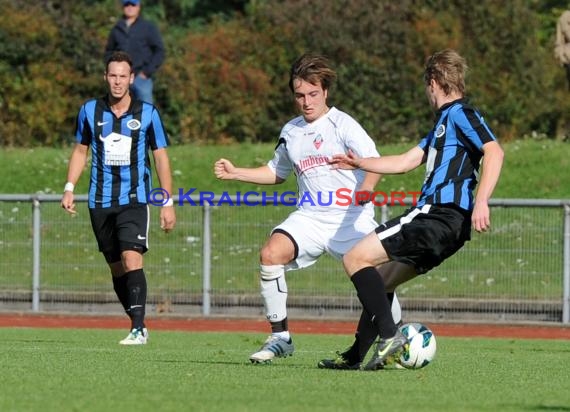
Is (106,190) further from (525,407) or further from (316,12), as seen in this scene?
(316,12)

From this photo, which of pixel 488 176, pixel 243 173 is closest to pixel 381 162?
pixel 488 176

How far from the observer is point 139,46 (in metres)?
19.4

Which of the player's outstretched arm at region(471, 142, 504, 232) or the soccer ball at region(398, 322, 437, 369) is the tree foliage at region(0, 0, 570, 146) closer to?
the soccer ball at region(398, 322, 437, 369)

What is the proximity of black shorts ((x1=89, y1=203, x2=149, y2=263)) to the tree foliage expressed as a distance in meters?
17.2

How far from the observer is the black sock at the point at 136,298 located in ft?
38.2

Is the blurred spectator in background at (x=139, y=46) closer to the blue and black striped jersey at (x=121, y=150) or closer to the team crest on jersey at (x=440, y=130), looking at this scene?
the blue and black striped jersey at (x=121, y=150)

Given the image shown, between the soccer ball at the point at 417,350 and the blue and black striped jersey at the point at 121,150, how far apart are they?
145 inches

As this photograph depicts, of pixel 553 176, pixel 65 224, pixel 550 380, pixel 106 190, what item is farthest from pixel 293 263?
pixel 553 176

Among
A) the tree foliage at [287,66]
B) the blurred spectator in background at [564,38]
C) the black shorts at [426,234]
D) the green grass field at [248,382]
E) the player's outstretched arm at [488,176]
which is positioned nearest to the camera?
the green grass field at [248,382]

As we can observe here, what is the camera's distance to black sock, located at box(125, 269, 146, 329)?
38.2 feet

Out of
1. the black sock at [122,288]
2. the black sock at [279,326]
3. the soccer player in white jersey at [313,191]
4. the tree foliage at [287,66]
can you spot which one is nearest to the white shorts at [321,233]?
the soccer player in white jersey at [313,191]

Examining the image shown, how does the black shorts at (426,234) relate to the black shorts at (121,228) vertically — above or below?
above

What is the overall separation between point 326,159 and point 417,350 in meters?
1.58

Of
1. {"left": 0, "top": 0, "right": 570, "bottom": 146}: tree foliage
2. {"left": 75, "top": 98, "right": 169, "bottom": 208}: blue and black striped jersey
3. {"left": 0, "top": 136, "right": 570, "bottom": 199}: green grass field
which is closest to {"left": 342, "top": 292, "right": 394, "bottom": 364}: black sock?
{"left": 75, "top": 98, "right": 169, "bottom": 208}: blue and black striped jersey
